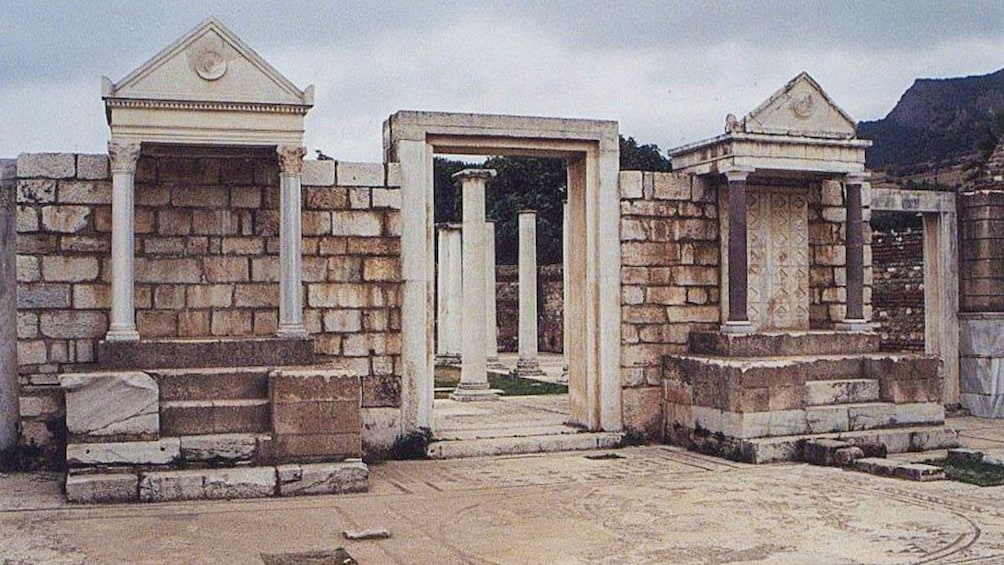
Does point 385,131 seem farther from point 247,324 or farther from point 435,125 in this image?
point 247,324

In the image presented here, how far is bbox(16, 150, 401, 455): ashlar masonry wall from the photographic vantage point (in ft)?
37.0

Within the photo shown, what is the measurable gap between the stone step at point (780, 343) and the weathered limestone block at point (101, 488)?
22.0 ft

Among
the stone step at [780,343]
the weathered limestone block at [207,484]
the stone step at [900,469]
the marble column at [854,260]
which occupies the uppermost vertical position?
the marble column at [854,260]

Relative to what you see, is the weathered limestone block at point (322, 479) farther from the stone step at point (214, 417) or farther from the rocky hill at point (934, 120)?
the rocky hill at point (934, 120)

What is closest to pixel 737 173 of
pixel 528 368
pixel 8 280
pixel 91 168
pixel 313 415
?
pixel 313 415

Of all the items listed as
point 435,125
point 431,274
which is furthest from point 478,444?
point 435,125

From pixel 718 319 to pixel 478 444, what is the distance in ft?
11.5

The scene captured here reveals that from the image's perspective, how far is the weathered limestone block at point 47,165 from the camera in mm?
11273

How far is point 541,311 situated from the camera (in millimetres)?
36156

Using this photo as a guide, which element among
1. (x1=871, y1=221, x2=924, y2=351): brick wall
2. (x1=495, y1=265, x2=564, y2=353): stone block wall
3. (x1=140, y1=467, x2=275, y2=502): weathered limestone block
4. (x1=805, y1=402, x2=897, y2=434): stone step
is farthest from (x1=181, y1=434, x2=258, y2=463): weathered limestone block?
(x1=495, y1=265, x2=564, y2=353): stone block wall

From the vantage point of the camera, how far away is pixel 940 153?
185 ft

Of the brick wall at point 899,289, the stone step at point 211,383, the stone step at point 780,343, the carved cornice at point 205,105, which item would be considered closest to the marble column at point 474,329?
the stone step at point 780,343

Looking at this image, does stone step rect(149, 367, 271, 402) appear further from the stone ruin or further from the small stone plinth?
the small stone plinth

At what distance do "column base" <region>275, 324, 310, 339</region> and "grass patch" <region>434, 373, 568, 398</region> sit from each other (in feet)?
26.4
